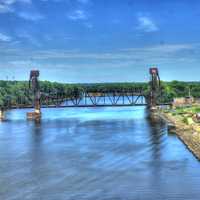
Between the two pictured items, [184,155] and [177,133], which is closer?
[184,155]

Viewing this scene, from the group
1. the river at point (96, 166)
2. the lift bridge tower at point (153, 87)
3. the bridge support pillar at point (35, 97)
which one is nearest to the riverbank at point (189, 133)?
the river at point (96, 166)

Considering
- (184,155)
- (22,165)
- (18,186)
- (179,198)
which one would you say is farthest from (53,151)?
(179,198)

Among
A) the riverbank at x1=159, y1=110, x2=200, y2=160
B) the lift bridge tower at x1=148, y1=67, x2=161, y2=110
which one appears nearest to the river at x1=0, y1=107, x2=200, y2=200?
the riverbank at x1=159, y1=110, x2=200, y2=160

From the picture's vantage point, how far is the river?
36094mm

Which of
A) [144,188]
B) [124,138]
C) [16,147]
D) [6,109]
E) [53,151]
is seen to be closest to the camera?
[144,188]

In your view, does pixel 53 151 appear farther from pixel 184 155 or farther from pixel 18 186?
pixel 18 186

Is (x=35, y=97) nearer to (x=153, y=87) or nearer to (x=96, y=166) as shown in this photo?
(x=153, y=87)

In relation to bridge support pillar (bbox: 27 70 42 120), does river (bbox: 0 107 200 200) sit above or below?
below

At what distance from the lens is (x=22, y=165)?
47.5 metres

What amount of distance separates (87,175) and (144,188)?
6336mm

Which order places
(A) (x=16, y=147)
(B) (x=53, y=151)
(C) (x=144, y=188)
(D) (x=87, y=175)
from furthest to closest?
(A) (x=16, y=147) < (B) (x=53, y=151) < (D) (x=87, y=175) < (C) (x=144, y=188)

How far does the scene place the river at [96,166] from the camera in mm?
36094

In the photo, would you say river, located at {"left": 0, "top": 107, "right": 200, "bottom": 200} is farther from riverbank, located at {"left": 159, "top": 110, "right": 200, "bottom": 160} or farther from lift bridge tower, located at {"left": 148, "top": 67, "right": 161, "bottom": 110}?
lift bridge tower, located at {"left": 148, "top": 67, "right": 161, "bottom": 110}

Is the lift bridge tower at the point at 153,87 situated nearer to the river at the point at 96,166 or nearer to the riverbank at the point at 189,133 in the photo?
the riverbank at the point at 189,133
